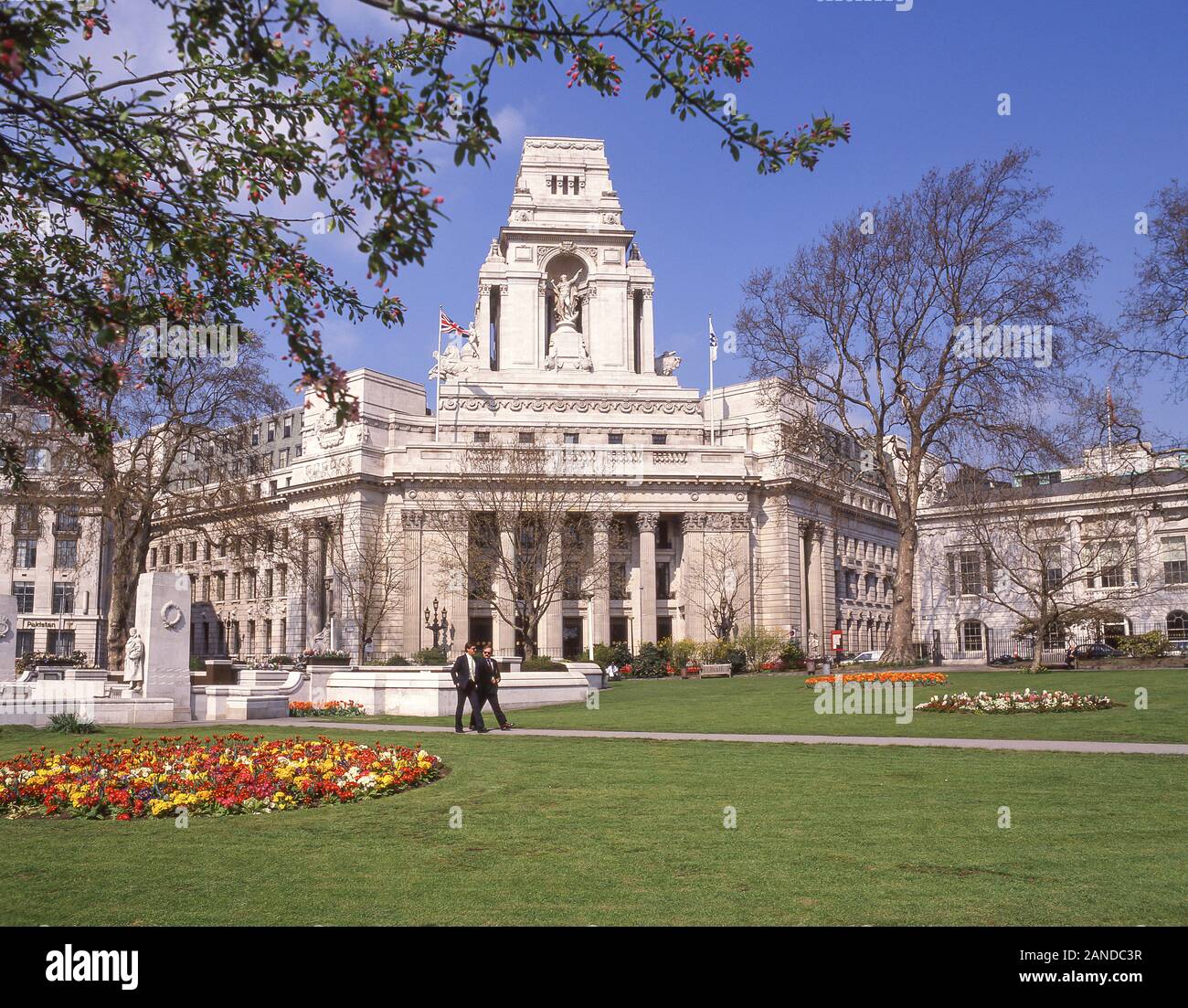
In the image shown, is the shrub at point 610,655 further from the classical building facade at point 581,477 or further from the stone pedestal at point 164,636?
the stone pedestal at point 164,636

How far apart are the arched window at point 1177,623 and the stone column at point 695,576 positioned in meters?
34.5

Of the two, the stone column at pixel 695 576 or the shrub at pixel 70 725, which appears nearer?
the shrub at pixel 70 725

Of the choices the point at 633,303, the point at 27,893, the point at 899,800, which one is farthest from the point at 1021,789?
the point at 633,303

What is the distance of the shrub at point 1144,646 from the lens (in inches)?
2005

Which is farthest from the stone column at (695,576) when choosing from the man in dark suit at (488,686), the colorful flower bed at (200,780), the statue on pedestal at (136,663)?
the colorful flower bed at (200,780)

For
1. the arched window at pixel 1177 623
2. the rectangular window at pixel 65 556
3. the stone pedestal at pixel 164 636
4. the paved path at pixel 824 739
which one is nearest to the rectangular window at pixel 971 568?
the arched window at pixel 1177 623

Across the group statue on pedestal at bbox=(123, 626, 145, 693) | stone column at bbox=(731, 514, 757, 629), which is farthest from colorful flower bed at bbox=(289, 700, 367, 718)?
stone column at bbox=(731, 514, 757, 629)

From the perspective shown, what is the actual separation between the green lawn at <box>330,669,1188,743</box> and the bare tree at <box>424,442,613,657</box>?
19928 mm

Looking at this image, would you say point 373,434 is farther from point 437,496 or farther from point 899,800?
point 899,800

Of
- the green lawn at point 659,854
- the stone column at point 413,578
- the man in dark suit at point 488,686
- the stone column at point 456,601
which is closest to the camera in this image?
the green lawn at point 659,854

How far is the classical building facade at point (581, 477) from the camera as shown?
267ft

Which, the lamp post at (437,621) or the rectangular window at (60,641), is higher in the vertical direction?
the lamp post at (437,621)

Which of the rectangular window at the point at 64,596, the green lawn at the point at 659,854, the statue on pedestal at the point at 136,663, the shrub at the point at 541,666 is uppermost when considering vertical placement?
the rectangular window at the point at 64,596

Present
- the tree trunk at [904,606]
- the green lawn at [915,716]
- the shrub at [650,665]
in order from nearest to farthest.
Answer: the green lawn at [915,716]
the tree trunk at [904,606]
the shrub at [650,665]
